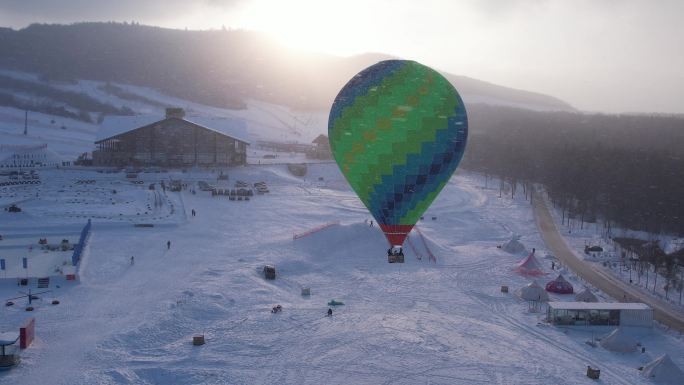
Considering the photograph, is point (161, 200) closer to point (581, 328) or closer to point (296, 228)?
point (296, 228)

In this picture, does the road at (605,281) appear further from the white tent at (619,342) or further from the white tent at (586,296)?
the white tent at (619,342)

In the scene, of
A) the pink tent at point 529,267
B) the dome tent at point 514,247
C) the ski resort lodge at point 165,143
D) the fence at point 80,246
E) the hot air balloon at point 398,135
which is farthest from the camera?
the ski resort lodge at point 165,143

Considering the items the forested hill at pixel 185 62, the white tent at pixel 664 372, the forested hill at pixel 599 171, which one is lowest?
the white tent at pixel 664 372

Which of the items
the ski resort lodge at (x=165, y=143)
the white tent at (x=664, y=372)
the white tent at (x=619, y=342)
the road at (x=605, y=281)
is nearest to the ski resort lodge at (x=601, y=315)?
the road at (x=605, y=281)

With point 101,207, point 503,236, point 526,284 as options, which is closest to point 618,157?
point 503,236

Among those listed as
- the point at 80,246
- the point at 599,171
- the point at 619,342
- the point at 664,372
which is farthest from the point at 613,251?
the point at 80,246

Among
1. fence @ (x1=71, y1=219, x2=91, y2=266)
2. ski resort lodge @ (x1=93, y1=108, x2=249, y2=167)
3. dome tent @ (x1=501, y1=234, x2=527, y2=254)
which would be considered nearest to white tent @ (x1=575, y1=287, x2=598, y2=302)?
dome tent @ (x1=501, y1=234, x2=527, y2=254)

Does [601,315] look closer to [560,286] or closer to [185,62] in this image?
[560,286]

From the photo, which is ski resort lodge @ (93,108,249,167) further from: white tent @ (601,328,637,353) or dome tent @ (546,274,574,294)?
white tent @ (601,328,637,353)

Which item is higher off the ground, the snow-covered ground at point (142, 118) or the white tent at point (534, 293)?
the snow-covered ground at point (142, 118)
